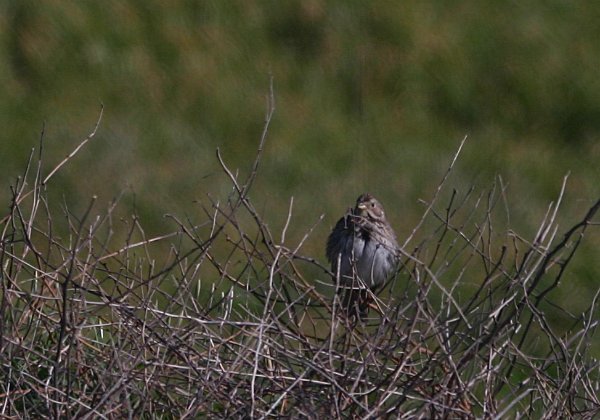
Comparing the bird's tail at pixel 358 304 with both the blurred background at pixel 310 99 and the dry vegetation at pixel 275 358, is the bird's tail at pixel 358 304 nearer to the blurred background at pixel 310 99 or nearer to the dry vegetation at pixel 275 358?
the dry vegetation at pixel 275 358

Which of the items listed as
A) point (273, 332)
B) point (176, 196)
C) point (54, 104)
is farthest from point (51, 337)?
point (54, 104)

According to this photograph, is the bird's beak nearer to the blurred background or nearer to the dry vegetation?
the blurred background

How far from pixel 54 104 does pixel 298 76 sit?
163 centimetres

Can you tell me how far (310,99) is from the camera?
10.4 m

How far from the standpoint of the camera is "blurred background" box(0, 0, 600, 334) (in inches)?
385

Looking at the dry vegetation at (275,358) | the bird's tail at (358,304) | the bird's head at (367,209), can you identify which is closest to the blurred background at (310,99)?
the bird's head at (367,209)

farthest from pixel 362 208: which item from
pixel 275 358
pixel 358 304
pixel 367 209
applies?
pixel 275 358

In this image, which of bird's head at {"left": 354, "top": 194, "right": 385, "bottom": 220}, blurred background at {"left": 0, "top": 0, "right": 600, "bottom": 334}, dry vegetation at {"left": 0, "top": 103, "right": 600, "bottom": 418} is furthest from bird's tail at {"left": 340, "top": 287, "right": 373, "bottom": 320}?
blurred background at {"left": 0, "top": 0, "right": 600, "bottom": 334}

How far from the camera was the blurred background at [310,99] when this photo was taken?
9.78 metres

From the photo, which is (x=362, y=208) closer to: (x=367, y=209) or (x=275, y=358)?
(x=367, y=209)

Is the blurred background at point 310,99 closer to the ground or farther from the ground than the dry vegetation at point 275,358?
closer to the ground

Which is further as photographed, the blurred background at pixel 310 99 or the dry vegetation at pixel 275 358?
the blurred background at pixel 310 99

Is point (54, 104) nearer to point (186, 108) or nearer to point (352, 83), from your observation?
point (186, 108)

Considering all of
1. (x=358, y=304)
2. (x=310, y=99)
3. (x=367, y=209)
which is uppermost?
(x=358, y=304)
